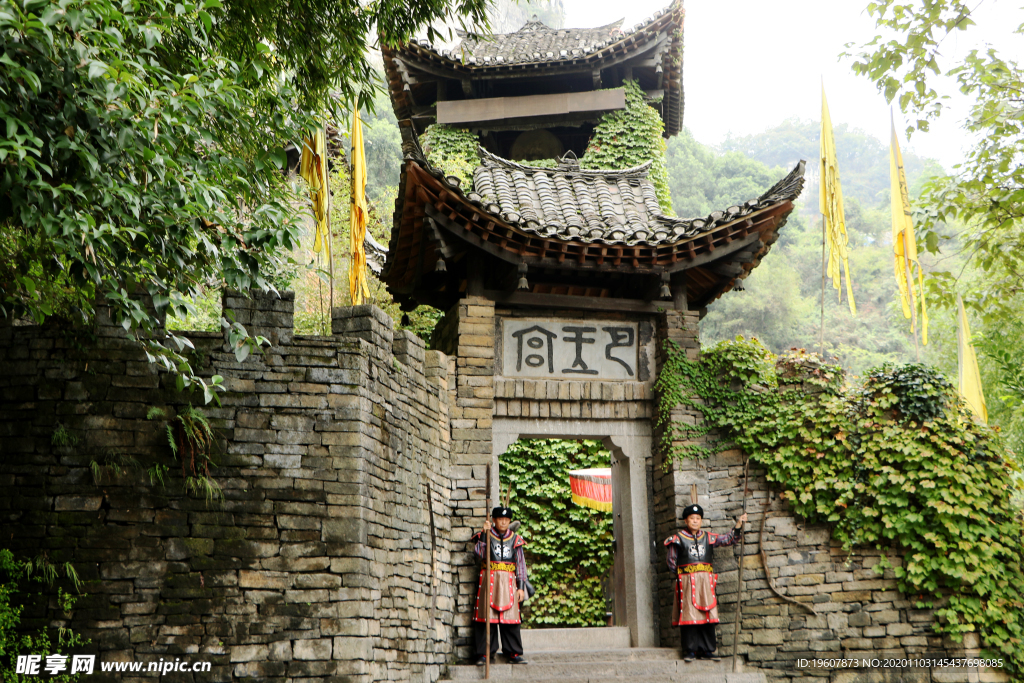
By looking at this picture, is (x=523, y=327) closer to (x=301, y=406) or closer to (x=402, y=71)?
(x=301, y=406)

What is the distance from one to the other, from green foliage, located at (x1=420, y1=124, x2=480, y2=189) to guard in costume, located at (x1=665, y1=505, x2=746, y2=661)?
24.4ft

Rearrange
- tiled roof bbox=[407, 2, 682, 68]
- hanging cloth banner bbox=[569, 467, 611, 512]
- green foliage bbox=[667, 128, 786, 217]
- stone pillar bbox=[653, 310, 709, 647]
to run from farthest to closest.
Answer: green foliage bbox=[667, 128, 786, 217], tiled roof bbox=[407, 2, 682, 68], hanging cloth banner bbox=[569, 467, 611, 512], stone pillar bbox=[653, 310, 709, 647]

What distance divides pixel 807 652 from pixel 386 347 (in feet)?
15.8

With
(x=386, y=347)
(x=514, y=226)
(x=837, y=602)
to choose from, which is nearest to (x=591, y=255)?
(x=514, y=226)

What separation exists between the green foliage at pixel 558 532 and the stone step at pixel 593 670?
5010 mm

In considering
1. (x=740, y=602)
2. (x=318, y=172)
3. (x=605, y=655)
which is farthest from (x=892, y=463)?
(x=318, y=172)

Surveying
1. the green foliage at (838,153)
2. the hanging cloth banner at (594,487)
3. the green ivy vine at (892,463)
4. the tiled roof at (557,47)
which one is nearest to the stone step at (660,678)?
the green ivy vine at (892,463)

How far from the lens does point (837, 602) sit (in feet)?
24.6

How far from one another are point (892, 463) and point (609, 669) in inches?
132

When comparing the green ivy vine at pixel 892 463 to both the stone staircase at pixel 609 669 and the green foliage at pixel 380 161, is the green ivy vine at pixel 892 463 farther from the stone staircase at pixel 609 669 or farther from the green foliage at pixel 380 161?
the green foliage at pixel 380 161

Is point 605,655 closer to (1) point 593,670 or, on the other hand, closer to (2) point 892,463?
(1) point 593,670
